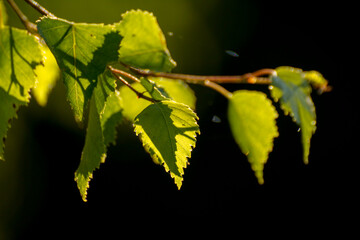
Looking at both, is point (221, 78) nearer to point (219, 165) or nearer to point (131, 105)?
point (131, 105)

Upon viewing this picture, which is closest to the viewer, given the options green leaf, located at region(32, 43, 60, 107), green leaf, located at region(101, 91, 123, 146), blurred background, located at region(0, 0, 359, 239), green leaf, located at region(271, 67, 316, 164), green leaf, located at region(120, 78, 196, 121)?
green leaf, located at region(271, 67, 316, 164)

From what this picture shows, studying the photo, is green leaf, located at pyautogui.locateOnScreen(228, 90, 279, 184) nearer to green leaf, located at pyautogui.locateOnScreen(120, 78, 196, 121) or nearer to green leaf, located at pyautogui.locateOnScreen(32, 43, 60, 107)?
green leaf, located at pyautogui.locateOnScreen(120, 78, 196, 121)

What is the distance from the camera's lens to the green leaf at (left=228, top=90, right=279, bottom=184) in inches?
18.0

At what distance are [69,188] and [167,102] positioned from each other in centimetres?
294

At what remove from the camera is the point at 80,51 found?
44 cm

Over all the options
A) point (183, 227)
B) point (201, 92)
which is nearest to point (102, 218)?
point (183, 227)

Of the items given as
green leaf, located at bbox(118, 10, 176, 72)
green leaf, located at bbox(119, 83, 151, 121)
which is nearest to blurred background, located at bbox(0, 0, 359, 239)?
green leaf, located at bbox(119, 83, 151, 121)

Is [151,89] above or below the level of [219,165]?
above

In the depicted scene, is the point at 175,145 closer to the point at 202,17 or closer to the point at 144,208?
the point at 202,17

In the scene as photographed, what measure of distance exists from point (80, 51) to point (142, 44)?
11 centimetres

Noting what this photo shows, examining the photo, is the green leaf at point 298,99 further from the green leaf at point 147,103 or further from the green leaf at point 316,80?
the green leaf at point 147,103

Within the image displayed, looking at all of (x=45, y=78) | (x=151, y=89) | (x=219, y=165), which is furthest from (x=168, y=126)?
(x=219, y=165)

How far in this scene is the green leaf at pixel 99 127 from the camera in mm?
455

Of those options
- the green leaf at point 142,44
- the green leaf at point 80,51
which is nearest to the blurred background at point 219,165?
the green leaf at point 142,44
